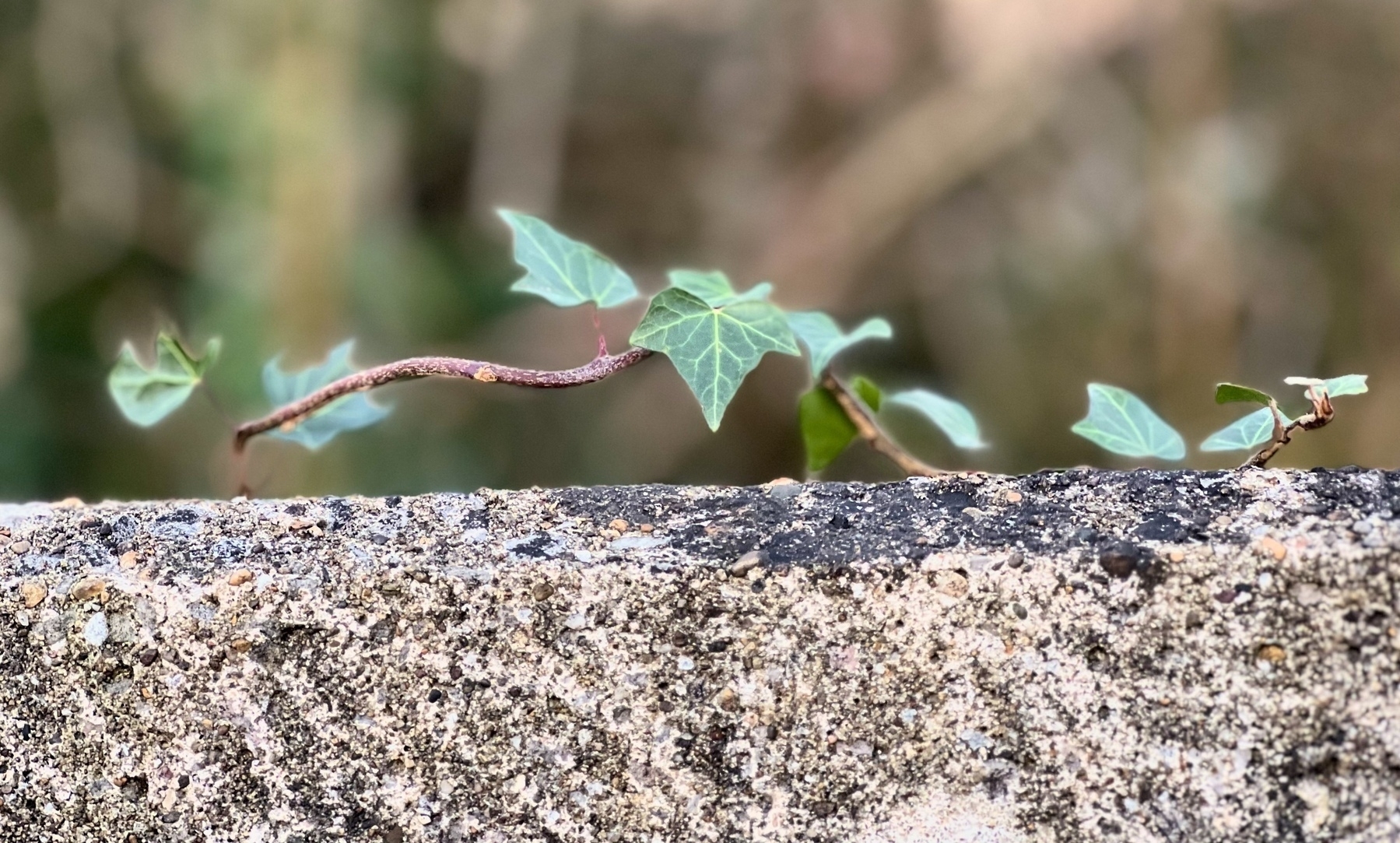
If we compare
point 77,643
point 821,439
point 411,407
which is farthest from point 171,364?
point 411,407

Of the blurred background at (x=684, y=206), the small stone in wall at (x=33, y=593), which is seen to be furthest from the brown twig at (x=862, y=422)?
the blurred background at (x=684, y=206)

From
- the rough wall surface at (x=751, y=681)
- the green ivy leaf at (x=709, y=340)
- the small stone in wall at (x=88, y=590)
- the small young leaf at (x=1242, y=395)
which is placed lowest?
the rough wall surface at (x=751, y=681)

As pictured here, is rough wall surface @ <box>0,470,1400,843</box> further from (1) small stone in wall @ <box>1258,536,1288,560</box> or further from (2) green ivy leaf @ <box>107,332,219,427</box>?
(2) green ivy leaf @ <box>107,332,219,427</box>

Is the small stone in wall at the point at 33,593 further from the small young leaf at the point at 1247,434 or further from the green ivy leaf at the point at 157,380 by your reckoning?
the small young leaf at the point at 1247,434

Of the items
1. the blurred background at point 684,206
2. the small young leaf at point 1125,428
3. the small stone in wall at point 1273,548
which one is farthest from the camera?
the blurred background at point 684,206

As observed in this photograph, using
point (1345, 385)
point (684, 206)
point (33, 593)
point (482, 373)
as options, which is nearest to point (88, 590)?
point (33, 593)

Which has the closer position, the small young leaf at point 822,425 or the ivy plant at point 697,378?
the ivy plant at point 697,378

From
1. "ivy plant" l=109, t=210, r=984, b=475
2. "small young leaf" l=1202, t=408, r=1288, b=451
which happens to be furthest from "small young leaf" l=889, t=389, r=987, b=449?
"small young leaf" l=1202, t=408, r=1288, b=451
